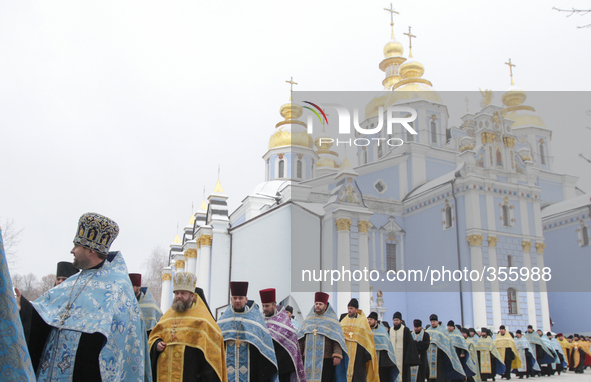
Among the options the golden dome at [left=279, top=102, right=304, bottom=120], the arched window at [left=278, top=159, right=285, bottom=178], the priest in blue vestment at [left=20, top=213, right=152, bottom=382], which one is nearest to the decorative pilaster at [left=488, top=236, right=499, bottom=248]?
the arched window at [left=278, top=159, right=285, bottom=178]

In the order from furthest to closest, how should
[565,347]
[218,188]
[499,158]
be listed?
[218,188] < [499,158] < [565,347]

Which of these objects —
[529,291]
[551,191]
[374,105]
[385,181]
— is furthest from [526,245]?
[374,105]

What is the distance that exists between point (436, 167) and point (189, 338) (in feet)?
75.2

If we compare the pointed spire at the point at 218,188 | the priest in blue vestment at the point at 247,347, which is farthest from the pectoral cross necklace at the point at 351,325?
the pointed spire at the point at 218,188

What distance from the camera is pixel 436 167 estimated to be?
26188 mm

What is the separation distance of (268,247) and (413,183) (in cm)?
778

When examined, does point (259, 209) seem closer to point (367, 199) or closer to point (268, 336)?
point (367, 199)

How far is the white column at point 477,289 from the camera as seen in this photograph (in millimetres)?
19641

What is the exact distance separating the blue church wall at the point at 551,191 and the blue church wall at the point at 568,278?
4.69 m

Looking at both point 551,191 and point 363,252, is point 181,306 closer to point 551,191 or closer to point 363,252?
point 363,252

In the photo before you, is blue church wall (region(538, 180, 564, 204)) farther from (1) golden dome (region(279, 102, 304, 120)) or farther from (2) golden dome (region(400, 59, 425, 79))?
(1) golden dome (region(279, 102, 304, 120))

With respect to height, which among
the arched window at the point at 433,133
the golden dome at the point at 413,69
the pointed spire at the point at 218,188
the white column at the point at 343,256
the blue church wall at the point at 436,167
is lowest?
the white column at the point at 343,256

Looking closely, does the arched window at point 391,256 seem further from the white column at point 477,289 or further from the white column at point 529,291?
the white column at point 529,291

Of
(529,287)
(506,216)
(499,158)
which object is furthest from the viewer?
(499,158)
